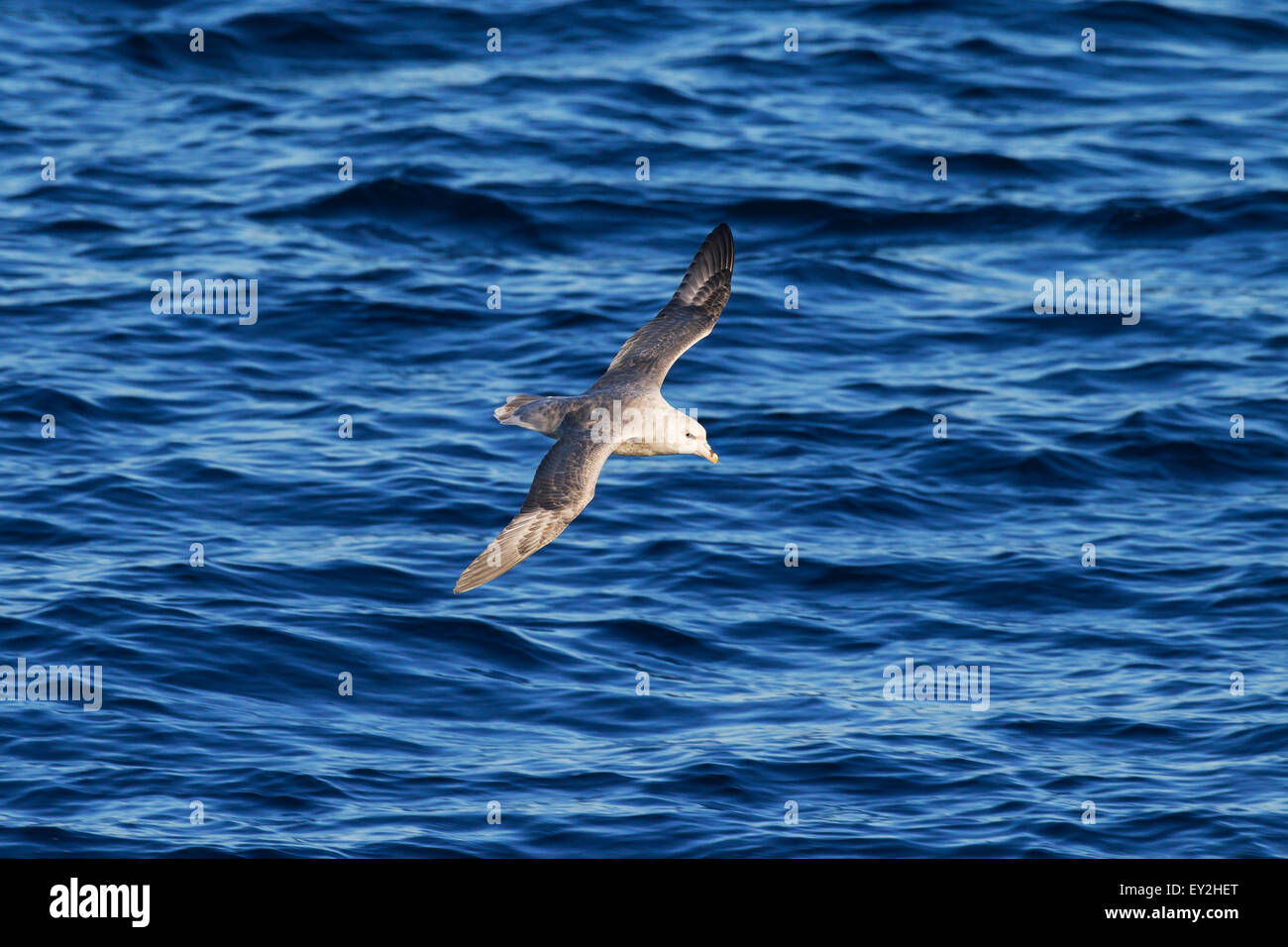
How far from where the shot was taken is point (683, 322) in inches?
495

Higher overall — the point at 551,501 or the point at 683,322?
the point at 683,322

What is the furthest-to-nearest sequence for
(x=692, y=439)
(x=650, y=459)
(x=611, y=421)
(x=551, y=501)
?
(x=650, y=459), (x=692, y=439), (x=611, y=421), (x=551, y=501)

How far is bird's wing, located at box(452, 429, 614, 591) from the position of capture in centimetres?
982

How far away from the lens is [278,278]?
18.4 m

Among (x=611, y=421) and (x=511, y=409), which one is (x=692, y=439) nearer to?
(x=611, y=421)

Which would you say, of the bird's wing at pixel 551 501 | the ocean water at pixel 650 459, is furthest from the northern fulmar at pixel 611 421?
the ocean water at pixel 650 459

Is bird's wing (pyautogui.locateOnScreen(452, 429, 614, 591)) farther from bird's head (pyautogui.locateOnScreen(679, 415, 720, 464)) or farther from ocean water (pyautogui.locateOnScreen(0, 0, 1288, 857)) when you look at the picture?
ocean water (pyautogui.locateOnScreen(0, 0, 1288, 857))

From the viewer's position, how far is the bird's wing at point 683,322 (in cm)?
1194

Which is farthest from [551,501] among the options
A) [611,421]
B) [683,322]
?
[683,322]

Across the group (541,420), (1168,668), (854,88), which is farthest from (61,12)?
(1168,668)

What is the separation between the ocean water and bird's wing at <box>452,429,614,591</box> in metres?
2.06

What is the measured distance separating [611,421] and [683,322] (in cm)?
187

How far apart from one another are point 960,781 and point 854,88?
13.2 m

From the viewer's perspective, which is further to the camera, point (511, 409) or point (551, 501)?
point (511, 409)
